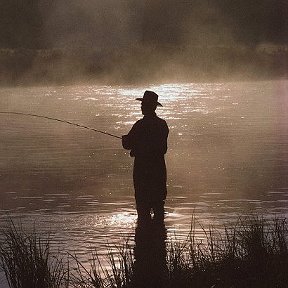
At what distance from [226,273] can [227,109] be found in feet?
118

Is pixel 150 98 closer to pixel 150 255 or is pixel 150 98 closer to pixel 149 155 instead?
pixel 149 155

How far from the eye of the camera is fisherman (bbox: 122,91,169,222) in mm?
13484

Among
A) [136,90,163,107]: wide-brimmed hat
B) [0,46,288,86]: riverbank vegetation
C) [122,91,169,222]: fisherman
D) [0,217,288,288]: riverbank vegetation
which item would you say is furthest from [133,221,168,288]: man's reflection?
[0,46,288,86]: riverbank vegetation

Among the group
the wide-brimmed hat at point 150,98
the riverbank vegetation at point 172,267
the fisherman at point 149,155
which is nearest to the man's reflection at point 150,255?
the riverbank vegetation at point 172,267

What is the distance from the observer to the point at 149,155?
44.9ft

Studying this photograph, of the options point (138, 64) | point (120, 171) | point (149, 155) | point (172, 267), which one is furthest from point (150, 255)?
point (138, 64)

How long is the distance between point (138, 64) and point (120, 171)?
52813 millimetres

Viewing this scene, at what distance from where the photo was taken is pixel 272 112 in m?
42.6

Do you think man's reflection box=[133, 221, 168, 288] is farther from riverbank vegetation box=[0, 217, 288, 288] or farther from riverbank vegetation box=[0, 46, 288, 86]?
→ riverbank vegetation box=[0, 46, 288, 86]

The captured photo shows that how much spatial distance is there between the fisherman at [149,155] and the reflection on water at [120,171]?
0.40 meters

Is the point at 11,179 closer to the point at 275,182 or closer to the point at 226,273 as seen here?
the point at 275,182

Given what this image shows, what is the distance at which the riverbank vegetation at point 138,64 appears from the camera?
73.6 m

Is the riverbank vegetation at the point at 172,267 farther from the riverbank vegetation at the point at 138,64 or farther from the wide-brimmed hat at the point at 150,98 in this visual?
the riverbank vegetation at the point at 138,64

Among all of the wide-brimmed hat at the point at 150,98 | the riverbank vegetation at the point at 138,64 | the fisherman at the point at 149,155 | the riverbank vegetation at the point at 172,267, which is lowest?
the riverbank vegetation at the point at 172,267
